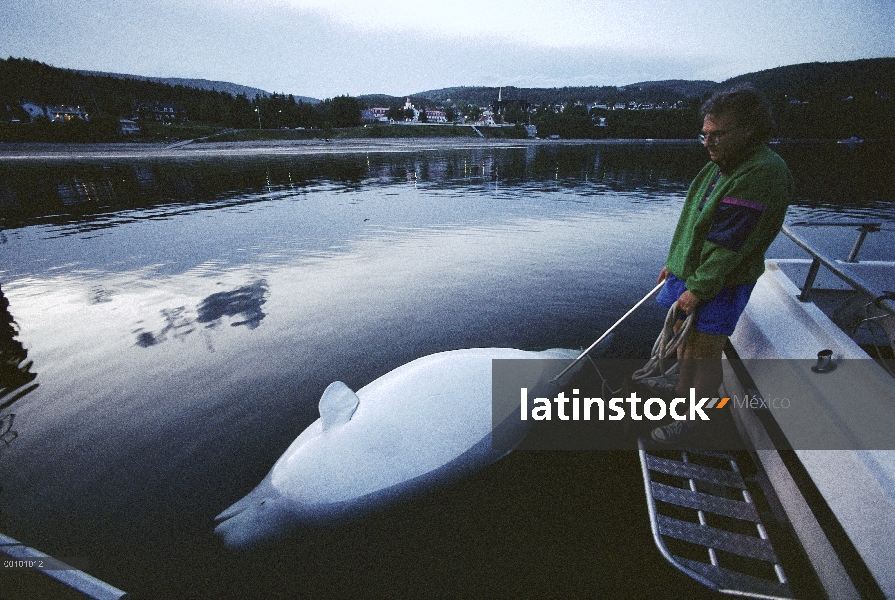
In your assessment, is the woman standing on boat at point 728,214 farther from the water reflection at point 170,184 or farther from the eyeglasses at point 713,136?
the water reflection at point 170,184

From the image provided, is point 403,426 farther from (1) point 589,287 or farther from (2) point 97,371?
(1) point 589,287

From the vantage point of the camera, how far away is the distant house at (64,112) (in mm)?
122250

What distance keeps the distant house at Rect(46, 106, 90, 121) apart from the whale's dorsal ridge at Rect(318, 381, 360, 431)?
17384cm

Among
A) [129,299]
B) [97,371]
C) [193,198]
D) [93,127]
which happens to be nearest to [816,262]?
[97,371]

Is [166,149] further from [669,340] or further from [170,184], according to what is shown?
[669,340]

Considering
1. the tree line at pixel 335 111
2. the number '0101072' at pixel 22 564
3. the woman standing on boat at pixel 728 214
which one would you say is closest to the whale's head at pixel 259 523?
the number '0101072' at pixel 22 564

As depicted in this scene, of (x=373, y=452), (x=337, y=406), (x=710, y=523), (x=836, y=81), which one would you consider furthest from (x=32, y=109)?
(x=836, y=81)

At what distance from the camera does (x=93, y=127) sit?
80.9m

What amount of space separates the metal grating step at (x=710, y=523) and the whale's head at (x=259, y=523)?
3250mm

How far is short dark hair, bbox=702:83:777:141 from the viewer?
2746 millimetres

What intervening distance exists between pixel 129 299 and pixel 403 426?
848 cm

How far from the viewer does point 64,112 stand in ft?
414

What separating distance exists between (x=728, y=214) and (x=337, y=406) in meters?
3.87

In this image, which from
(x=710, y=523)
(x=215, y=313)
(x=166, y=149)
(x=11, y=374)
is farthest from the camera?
(x=166, y=149)
